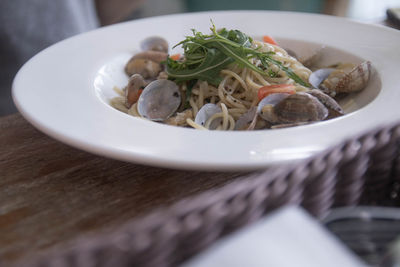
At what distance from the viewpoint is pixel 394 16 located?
7.73 feet

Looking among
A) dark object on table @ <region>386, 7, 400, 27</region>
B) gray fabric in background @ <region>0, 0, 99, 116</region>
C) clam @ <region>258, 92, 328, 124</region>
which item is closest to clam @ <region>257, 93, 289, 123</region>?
clam @ <region>258, 92, 328, 124</region>

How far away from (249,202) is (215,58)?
1150 millimetres

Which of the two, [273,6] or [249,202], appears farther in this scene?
[273,6]

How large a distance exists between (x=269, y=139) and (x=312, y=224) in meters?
0.49

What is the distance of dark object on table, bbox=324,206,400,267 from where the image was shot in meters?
0.69

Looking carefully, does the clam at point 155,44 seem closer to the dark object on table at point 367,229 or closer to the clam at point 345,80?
the clam at point 345,80

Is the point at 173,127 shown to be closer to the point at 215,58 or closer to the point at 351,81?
the point at 215,58

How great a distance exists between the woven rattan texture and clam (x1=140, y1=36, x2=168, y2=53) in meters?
1.47

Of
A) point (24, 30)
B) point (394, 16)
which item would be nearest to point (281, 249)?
point (394, 16)

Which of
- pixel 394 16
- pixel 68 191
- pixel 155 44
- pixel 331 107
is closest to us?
pixel 68 191

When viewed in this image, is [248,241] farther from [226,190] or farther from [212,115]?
[212,115]

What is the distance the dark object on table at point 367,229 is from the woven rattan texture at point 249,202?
0.19 ft

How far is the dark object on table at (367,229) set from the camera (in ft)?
2.25

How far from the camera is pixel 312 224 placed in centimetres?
62
